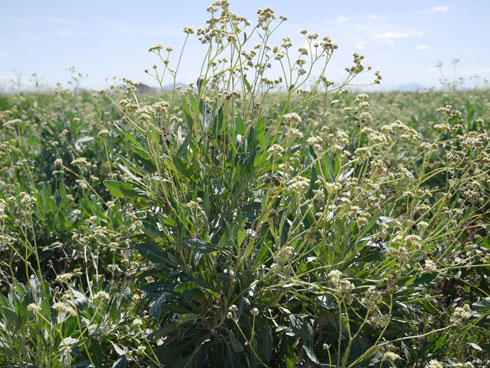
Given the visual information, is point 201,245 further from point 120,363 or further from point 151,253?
point 120,363

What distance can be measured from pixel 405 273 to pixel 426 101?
10619mm

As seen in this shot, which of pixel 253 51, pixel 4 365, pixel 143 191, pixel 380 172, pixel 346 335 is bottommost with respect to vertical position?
pixel 4 365

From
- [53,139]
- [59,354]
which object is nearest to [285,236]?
[59,354]

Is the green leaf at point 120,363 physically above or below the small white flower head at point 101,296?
below

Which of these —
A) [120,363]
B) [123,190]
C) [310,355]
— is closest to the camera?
[310,355]

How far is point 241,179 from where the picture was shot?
264 centimetres

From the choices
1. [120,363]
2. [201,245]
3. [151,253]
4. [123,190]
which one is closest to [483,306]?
[201,245]

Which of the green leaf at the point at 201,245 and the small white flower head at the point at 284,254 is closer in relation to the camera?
the small white flower head at the point at 284,254

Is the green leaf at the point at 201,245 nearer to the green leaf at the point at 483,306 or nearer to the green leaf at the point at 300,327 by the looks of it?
the green leaf at the point at 300,327

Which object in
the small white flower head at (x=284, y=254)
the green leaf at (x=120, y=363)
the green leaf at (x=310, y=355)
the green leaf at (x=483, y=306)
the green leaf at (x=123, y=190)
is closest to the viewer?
the small white flower head at (x=284, y=254)

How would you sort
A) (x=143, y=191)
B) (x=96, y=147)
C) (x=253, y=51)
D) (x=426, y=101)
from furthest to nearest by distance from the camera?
→ 1. (x=426, y=101)
2. (x=96, y=147)
3. (x=253, y=51)
4. (x=143, y=191)

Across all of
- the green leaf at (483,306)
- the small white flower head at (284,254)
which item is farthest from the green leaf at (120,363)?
the green leaf at (483,306)

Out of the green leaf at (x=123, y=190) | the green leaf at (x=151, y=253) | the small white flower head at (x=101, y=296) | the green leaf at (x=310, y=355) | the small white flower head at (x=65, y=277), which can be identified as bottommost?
the green leaf at (x=310, y=355)

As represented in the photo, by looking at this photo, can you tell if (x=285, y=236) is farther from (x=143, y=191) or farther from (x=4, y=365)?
(x=4, y=365)
